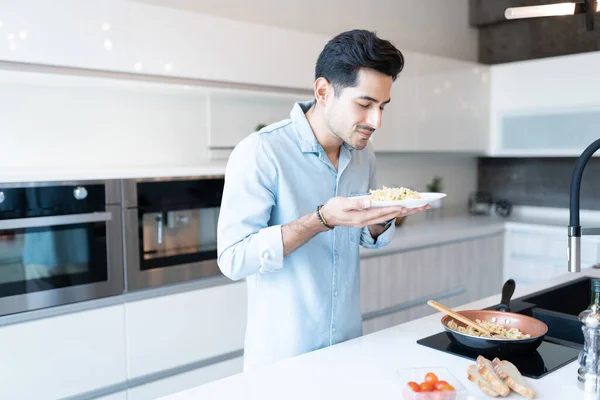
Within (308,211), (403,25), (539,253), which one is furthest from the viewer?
(403,25)

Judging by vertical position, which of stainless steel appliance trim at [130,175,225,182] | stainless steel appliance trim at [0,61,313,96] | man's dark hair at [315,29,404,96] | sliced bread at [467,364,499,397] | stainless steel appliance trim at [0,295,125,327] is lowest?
stainless steel appliance trim at [0,295,125,327]

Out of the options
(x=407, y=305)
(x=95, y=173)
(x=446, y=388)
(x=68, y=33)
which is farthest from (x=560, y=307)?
(x=68, y=33)

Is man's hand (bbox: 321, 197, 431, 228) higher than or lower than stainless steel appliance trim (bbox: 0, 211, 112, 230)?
higher

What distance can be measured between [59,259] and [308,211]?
4.01 ft

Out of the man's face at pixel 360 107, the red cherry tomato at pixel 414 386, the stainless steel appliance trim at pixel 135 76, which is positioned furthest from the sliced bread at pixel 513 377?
the stainless steel appliance trim at pixel 135 76

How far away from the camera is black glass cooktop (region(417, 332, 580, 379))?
1.43 metres

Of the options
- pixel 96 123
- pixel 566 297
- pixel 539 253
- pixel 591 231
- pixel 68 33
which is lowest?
pixel 539 253

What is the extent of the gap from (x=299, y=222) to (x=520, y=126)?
11.4 feet

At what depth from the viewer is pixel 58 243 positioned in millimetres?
2369

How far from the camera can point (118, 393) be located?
2514 mm

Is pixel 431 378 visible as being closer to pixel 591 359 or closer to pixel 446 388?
pixel 446 388

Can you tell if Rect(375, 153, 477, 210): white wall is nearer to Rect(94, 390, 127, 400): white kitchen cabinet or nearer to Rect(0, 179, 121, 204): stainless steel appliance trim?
Rect(0, 179, 121, 204): stainless steel appliance trim

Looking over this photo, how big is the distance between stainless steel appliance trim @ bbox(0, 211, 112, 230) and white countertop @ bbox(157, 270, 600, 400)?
126 cm

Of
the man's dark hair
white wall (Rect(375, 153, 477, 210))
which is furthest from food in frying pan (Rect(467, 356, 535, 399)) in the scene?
white wall (Rect(375, 153, 477, 210))
